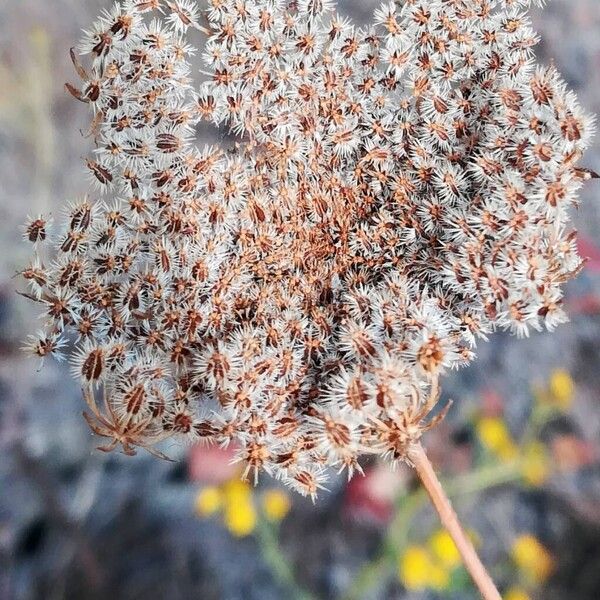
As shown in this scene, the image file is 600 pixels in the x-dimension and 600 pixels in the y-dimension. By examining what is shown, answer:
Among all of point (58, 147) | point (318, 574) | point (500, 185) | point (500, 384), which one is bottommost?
point (318, 574)

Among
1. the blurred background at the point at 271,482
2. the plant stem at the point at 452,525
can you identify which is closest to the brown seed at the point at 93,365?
the blurred background at the point at 271,482

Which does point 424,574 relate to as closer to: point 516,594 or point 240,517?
point 516,594

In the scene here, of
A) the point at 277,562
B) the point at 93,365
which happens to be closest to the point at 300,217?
the point at 93,365

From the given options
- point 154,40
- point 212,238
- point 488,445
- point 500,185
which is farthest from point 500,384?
point 154,40

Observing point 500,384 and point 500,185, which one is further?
point 500,384

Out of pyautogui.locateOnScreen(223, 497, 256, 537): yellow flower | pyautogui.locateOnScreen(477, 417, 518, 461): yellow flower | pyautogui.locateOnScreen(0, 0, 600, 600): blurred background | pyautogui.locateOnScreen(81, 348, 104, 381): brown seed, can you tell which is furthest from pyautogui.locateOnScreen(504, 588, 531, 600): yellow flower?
pyautogui.locateOnScreen(81, 348, 104, 381): brown seed

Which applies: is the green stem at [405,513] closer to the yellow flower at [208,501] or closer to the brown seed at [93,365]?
the yellow flower at [208,501]

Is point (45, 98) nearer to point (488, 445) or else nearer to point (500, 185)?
point (500, 185)

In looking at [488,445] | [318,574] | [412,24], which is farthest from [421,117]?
[318,574]

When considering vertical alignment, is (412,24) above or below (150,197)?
above
